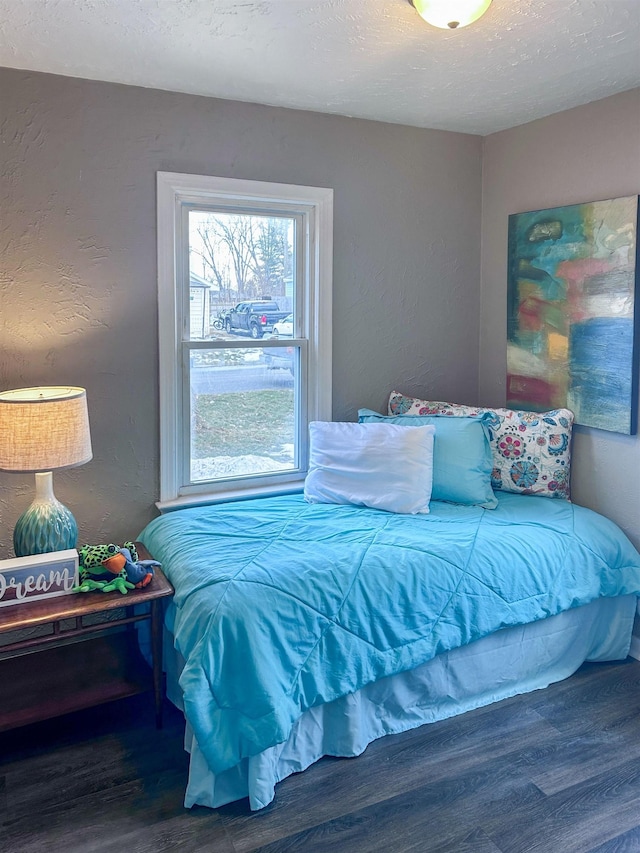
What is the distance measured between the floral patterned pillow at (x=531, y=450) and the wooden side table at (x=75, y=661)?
62.6 inches

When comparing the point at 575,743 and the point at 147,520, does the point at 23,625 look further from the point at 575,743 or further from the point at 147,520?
the point at 575,743

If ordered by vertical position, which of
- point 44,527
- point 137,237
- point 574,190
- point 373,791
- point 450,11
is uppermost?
point 450,11

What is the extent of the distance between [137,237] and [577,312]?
190cm

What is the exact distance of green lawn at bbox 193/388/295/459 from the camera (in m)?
2.99

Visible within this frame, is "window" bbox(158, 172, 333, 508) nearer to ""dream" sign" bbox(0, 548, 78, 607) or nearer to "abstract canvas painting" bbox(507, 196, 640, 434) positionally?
""dream" sign" bbox(0, 548, 78, 607)

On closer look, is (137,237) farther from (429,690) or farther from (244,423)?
(429,690)

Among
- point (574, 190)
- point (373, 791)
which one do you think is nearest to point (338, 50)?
point (574, 190)

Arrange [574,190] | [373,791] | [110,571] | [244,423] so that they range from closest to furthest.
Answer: [373,791]
[110,571]
[574,190]
[244,423]

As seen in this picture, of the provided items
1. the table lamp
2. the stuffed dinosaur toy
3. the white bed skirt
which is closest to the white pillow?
the white bed skirt

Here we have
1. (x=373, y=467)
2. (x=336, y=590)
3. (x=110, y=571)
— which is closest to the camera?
(x=336, y=590)

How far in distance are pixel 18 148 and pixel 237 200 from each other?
0.86m

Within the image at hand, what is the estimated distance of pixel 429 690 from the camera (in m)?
2.38

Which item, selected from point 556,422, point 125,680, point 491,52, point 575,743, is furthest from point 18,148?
point 575,743

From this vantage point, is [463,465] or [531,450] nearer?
[463,465]
